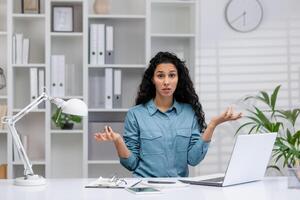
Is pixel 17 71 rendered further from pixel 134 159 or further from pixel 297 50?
pixel 297 50

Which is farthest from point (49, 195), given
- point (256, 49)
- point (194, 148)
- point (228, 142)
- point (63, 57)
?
point (256, 49)

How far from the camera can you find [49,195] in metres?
2.03

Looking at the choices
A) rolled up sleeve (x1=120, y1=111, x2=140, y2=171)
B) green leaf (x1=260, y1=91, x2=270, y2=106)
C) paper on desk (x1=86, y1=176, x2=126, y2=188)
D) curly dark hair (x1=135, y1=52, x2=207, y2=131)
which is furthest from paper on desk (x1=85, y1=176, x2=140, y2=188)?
green leaf (x1=260, y1=91, x2=270, y2=106)

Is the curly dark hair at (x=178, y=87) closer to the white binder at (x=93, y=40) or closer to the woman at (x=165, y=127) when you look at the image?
the woman at (x=165, y=127)

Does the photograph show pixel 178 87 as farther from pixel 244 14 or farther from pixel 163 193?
pixel 244 14

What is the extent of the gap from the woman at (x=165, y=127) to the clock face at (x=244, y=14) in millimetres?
1357

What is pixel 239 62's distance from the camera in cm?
432

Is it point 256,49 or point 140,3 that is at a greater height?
point 140,3

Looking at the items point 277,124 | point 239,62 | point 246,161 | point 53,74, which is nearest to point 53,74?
point 53,74

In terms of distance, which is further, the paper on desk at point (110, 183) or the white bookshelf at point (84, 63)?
the white bookshelf at point (84, 63)

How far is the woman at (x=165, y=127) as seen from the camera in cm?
292

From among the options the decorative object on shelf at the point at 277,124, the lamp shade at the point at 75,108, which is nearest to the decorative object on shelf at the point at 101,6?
the decorative object on shelf at the point at 277,124

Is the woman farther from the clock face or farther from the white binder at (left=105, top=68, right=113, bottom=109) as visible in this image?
the clock face

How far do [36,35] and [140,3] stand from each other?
3.00 ft
